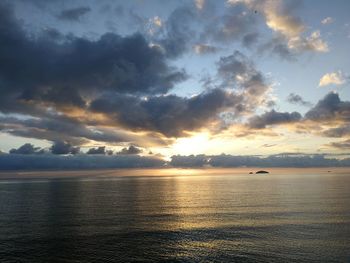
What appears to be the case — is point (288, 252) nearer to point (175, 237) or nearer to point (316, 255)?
point (316, 255)

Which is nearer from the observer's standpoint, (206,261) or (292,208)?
(206,261)

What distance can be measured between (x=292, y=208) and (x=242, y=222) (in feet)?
133

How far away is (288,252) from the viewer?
68.1 m

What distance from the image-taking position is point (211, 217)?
4609 inches

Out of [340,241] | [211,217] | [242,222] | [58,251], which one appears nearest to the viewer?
[58,251]

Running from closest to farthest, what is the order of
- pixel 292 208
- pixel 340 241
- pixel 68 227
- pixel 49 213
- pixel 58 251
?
pixel 58 251 < pixel 340 241 < pixel 68 227 < pixel 49 213 < pixel 292 208

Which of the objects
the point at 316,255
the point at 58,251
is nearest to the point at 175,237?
the point at 58,251

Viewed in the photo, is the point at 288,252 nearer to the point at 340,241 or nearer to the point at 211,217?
the point at 340,241

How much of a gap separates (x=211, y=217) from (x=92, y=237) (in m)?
48.2

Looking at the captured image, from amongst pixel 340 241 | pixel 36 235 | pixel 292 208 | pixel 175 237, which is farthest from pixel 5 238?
pixel 292 208

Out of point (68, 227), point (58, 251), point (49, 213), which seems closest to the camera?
point (58, 251)

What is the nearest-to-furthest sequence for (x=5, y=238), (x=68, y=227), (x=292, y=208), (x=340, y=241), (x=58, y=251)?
(x=58, y=251) → (x=340, y=241) → (x=5, y=238) → (x=68, y=227) → (x=292, y=208)

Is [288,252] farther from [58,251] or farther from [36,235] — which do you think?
[36,235]

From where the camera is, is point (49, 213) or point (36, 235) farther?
point (49, 213)
